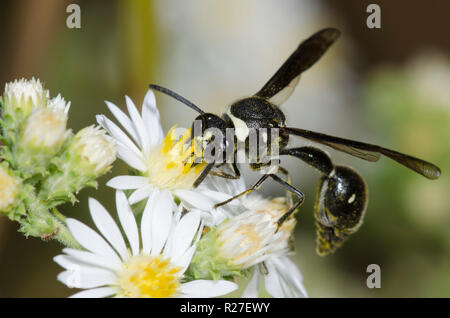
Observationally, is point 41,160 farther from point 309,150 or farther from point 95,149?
point 309,150

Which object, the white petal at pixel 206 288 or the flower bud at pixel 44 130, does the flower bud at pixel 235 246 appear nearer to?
the white petal at pixel 206 288

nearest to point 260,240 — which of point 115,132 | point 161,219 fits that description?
point 161,219

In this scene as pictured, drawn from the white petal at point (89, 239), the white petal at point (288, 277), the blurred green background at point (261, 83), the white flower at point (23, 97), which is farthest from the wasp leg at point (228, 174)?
the blurred green background at point (261, 83)

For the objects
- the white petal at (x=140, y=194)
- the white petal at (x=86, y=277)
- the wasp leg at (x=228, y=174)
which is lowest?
the white petal at (x=86, y=277)

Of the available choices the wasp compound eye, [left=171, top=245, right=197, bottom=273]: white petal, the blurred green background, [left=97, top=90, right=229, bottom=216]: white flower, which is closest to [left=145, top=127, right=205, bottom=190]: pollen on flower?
[left=97, top=90, right=229, bottom=216]: white flower

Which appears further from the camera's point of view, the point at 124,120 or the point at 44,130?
the point at 124,120
